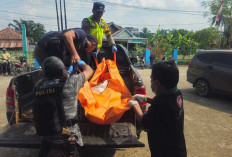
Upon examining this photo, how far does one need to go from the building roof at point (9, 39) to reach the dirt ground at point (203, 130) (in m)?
35.7

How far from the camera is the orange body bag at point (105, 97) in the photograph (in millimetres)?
2506

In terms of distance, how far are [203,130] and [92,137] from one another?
9.57ft

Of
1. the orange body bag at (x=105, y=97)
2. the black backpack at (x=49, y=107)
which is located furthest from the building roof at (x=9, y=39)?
the black backpack at (x=49, y=107)

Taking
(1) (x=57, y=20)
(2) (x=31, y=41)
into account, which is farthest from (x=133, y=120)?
(2) (x=31, y=41)

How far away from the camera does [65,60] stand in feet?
10.3

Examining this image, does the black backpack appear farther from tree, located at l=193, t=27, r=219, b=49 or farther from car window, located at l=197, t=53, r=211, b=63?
tree, located at l=193, t=27, r=219, b=49

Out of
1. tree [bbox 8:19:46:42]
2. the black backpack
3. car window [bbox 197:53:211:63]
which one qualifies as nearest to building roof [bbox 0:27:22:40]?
tree [bbox 8:19:46:42]

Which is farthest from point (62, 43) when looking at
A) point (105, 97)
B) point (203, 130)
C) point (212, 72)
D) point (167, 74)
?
point (212, 72)

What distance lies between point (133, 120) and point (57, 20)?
21.6m

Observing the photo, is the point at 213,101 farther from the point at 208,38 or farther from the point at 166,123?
the point at 208,38

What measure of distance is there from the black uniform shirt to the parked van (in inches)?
201

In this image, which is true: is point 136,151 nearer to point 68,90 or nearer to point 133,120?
point 133,120

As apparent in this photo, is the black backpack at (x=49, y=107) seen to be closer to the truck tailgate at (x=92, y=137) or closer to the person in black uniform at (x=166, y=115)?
the truck tailgate at (x=92, y=137)

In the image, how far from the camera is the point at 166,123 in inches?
65.0
